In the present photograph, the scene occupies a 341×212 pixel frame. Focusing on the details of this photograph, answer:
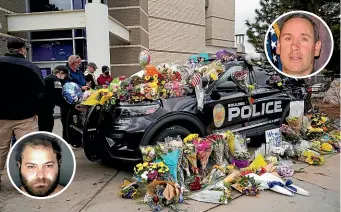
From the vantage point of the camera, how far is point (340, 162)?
424 cm

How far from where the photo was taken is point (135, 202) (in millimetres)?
3158

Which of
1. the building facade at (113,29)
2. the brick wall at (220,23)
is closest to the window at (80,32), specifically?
the building facade at (113,29)

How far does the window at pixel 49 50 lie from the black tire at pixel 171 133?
1138 cm

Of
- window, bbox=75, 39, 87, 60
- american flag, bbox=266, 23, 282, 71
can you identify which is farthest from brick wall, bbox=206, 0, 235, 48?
american flag, bbox=266, 23, 282, 71

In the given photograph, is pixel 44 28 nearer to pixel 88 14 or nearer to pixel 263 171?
pixel 88 14

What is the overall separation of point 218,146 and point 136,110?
1119 mm

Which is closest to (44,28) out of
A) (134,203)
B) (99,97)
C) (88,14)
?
(88,14)

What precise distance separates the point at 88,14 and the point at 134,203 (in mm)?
10179

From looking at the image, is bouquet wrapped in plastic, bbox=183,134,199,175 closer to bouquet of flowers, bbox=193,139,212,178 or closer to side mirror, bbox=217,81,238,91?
bouquet of flowers, bbox=193,139,212,178

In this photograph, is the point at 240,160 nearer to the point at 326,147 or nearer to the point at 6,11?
the point at 326,147

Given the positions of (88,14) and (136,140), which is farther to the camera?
(88,14)

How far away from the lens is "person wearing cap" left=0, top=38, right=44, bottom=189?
2.71 m

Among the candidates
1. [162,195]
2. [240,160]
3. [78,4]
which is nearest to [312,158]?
[240,160]

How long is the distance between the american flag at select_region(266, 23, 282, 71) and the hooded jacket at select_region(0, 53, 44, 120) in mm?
2155
